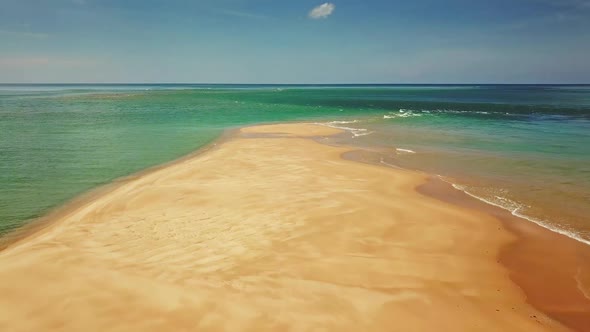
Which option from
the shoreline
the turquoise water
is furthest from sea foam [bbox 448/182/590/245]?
the shoreline

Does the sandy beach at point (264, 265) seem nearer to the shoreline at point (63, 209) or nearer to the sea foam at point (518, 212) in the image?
the shoreline at point (63, 209)

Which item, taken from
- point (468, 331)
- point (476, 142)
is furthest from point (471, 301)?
point (476, 142)

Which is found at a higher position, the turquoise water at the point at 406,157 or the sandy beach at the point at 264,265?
the turquoise water at the point at 406,157

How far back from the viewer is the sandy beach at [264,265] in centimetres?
527

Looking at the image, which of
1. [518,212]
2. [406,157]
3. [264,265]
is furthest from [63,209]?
[406,157]

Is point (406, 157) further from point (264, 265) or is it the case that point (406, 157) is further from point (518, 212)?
point (264, 265)

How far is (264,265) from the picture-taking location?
22.2ft

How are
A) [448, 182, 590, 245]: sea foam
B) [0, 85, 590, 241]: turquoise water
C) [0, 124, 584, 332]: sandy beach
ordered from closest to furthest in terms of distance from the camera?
1. [0, 124, 584, 332]: sandy beach
2. [448, 182, 590, 245]: sea foam
3. [0, 85, 590, 241]: turquoise water

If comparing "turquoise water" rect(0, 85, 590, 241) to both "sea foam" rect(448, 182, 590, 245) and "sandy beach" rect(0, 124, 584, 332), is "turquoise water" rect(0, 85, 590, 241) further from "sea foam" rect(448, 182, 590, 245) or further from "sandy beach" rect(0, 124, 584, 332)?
"sandy beach" rect(0, 124, 584, 332)

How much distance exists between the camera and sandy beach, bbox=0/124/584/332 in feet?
17.3

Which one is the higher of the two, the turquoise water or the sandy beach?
the turquoise water

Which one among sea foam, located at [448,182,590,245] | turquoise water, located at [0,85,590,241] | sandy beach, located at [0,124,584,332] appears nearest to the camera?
sandy beach, located at [0,124,584,332]

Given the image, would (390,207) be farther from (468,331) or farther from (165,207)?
(165,207)

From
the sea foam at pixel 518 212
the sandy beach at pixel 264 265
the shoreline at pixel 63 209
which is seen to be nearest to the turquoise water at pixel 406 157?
the sea foam at pixel 518 212
